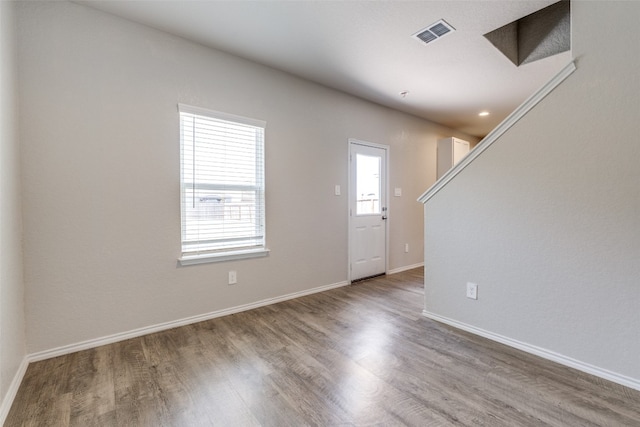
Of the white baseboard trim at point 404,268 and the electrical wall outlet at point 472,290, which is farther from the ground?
the electrical wall outlet at point 472,290

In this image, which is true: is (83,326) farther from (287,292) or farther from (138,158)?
(287,292)

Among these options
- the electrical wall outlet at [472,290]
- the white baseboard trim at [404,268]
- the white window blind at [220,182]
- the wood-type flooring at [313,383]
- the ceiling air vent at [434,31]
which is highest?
the ceiling air vent at [434,31]

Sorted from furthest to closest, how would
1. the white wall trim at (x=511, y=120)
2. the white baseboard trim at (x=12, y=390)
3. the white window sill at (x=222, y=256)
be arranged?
the white window sill at (x=222, y=256) → the white wall trim at (x=511, y=120) → the white baseboard trim at (x=12, y=390)

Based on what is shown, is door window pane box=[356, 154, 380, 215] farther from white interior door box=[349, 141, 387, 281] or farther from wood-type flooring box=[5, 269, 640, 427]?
wood-type flooring box=[5, 269, 640, 427]

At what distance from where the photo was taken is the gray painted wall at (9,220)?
1.56 m

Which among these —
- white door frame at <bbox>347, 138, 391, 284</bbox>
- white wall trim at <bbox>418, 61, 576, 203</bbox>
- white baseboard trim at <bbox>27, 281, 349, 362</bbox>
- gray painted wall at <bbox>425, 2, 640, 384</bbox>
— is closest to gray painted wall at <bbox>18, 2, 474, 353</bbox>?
white baseboard trim at <bbox>27, 281, 349, 362</bbox>

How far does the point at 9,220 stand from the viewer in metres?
1.69

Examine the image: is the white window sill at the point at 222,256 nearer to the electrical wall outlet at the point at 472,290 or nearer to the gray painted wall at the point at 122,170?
the gray painted wall at the point at 122,170

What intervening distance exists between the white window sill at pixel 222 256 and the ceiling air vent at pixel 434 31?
251 cm

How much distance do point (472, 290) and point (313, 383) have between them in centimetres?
159

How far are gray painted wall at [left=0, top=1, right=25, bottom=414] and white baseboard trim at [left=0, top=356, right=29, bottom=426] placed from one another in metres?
0.02

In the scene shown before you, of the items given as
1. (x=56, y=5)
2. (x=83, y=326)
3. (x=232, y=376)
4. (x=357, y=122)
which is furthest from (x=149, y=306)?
(x=357, y=122)

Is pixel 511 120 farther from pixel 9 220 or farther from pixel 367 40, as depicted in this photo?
pixel 9 220

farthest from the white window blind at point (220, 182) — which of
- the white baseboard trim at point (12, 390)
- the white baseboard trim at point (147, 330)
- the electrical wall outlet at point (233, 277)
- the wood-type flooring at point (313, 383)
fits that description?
the white baseboard trim at point (12, 390)
